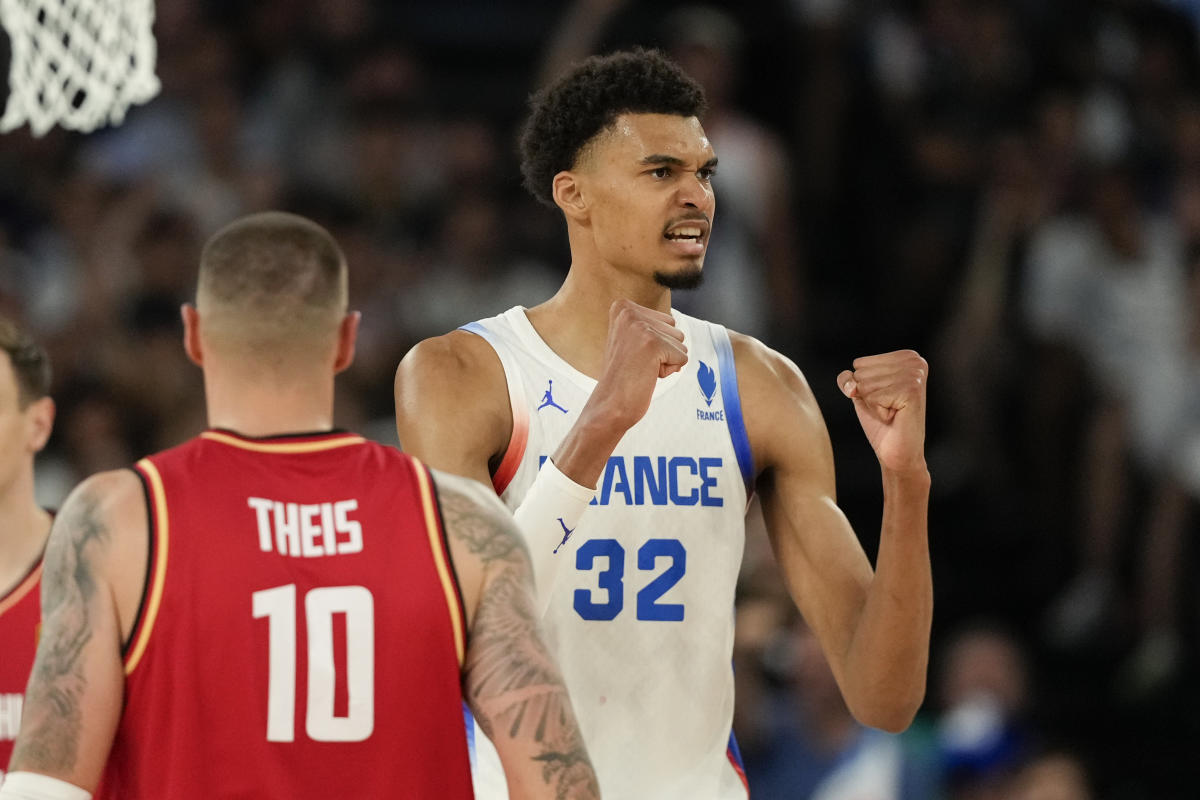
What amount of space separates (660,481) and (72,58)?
2.28 m

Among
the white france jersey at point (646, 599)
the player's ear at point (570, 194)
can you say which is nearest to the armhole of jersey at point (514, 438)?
the white france jersey at point (646, 599)

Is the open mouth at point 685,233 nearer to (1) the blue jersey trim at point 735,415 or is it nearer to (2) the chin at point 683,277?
(2) the chin at point 683,277

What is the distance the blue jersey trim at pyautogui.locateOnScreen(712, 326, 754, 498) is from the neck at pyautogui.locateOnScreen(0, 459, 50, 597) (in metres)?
1.92

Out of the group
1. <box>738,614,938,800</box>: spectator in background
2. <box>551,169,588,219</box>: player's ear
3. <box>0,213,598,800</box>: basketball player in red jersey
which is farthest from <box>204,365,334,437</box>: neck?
<box>738,614,938,800</box>: spectator in background

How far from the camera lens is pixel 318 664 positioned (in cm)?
321

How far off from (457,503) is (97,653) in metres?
0.72

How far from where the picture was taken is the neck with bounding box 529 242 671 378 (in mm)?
4781

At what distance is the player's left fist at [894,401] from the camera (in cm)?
421

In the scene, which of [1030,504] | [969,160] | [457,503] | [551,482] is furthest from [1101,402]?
[457,503]

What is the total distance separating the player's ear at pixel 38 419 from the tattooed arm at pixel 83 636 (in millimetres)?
1818

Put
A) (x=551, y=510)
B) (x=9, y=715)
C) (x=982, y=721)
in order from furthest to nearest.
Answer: (x=982, y=721), (x=9, y=715), (x=551, y=510)

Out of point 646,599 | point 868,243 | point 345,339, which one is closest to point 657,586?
point 646,599

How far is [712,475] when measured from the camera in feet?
15.3

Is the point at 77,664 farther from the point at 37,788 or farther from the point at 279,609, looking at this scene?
the point at 279,609
